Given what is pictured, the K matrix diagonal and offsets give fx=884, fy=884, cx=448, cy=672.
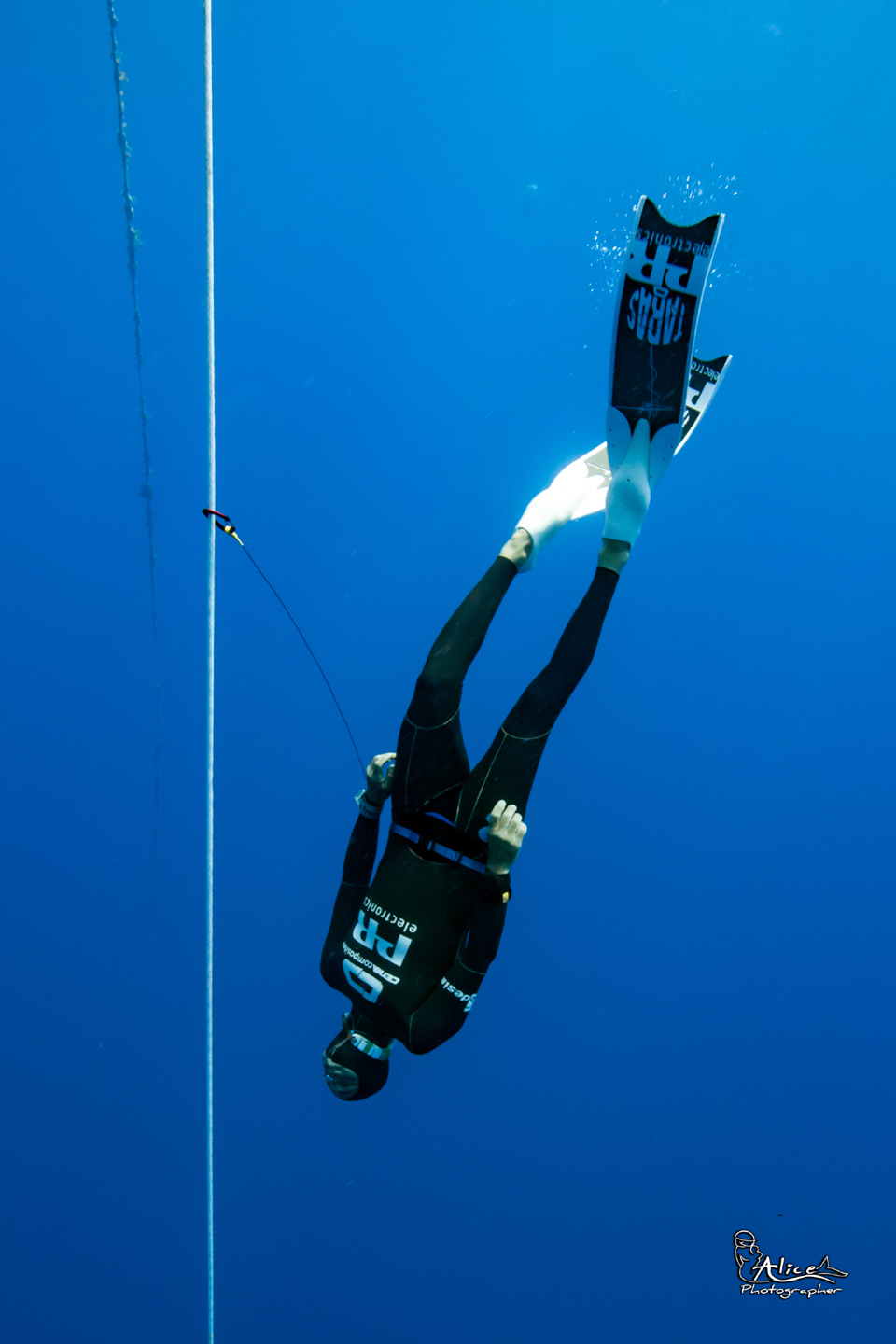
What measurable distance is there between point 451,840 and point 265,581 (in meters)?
1.38

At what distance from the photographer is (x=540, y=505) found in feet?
8.15

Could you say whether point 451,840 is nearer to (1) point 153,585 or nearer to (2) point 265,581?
(2) point 265,581

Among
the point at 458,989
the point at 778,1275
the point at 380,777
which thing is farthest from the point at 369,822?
the point at 778,1275

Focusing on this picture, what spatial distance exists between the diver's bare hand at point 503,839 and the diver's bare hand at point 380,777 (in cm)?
33

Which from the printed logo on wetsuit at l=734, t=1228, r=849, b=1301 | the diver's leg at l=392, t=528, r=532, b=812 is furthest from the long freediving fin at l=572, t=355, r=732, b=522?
the printed logo on wetsuit at l=734, t=1228, r=849, b=1301

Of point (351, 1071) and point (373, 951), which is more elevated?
point (373, 951)

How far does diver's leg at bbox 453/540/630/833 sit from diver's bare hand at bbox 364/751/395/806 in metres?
0.21

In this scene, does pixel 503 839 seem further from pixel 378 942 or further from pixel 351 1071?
pixel 351 1071

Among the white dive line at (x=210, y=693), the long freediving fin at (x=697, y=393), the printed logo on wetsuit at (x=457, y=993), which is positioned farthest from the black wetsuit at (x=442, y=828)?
the white dive line at (x=210, y=693)

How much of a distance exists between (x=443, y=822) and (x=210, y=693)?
4.23ft

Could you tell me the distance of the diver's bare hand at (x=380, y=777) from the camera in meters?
2.37

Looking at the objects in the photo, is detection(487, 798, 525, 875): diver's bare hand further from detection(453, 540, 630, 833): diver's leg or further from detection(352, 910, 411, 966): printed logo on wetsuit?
detection(352, 910, 411, 966): printed logo on wetsuit

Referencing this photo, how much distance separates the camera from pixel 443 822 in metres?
2.38

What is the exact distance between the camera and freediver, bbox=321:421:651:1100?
2.29 meters
